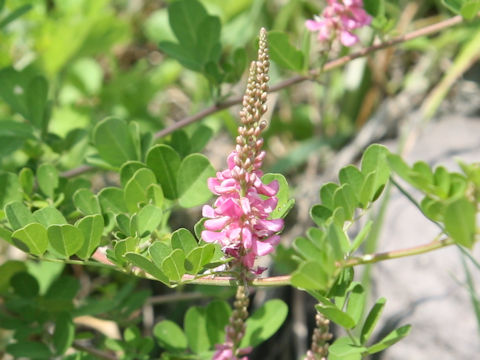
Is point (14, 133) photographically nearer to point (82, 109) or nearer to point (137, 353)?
point (137, 353)

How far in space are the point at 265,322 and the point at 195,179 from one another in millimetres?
368

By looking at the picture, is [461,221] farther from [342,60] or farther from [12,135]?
[12,135]

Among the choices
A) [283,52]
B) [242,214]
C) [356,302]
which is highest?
[283,52]

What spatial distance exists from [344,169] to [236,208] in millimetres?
232

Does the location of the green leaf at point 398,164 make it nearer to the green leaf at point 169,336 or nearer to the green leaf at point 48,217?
the green leaf at point 48,217

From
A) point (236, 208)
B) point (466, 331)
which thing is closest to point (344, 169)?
point (236, 208)

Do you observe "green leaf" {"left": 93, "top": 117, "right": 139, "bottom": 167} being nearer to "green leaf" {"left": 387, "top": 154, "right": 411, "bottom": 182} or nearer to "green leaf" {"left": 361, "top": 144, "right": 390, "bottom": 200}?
"green leaf" {"left": 361, "top": 144, "right": 390, "bottom": 200}

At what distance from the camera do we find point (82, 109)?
2494mm

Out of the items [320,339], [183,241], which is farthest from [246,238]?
[320,339]

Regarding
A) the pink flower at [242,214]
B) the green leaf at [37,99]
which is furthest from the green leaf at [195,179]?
the green leaf at [37,99]

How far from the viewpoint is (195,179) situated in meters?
1.31

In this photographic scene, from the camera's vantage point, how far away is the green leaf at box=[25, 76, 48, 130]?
159 centimetres

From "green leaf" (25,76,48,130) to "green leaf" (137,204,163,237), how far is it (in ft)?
1.82

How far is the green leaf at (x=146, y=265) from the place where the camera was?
3.34 feet
